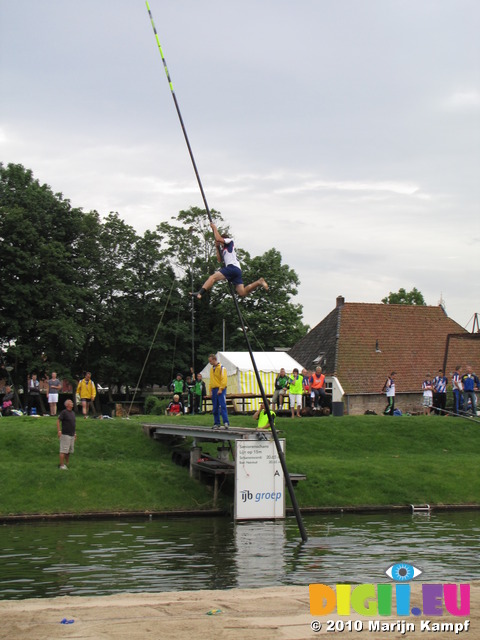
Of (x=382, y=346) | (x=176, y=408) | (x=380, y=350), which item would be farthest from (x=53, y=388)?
(x=382, y=346)

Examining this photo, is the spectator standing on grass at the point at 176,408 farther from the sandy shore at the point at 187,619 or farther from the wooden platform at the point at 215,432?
the sandy shore at the point at 187,619

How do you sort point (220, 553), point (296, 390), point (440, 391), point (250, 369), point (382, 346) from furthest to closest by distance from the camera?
point (382, 346), point (250, 369), point (440, 391), point (296, 390), point (220, 553)

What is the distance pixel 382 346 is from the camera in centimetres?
5847

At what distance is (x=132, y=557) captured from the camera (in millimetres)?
17922

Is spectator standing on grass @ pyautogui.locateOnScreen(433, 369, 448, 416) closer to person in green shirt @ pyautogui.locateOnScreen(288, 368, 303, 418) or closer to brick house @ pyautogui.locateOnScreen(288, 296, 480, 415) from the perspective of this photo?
person in green shirt @ pyautogui.locateOnScreen(288, 368, 303, 418)

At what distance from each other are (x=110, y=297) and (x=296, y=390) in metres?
33.6

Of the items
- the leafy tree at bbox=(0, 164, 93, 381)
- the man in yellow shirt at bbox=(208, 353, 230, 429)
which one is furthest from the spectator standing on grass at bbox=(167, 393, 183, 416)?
the leafy tree at bbox=(0, 164, 93, 381)

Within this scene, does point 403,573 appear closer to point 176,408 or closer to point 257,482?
point 257,482

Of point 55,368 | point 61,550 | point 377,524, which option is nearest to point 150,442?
point 377,524

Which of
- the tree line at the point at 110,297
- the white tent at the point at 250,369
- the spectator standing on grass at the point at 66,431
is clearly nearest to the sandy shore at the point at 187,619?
the spectator standing on grass at the point at 66,431

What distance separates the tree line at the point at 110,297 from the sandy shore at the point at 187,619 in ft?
131

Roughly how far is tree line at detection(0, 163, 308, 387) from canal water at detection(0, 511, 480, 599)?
1114 inches

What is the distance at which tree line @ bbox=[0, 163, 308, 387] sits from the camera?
55500mm

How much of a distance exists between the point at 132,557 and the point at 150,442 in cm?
1400
